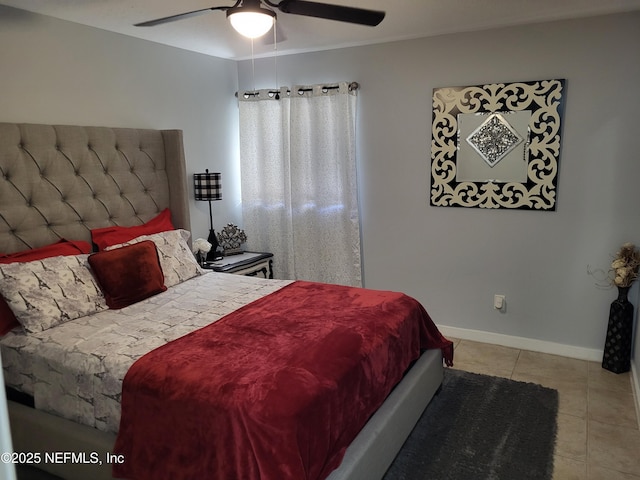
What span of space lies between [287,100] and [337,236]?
132 cm

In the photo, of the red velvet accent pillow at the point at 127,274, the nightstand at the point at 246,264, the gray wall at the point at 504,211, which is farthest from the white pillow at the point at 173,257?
the gray wall at the point at 504,211


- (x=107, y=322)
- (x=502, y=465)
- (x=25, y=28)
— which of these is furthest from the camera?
(x=25, y=28)

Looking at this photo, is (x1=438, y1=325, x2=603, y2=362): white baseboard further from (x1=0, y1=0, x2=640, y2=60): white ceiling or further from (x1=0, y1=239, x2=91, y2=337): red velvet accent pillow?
(x1=0, y1=239, x2=91, y2=337): red velvet accent pillow

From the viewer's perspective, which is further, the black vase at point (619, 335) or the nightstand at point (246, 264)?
the nightstand at point (246, 264)

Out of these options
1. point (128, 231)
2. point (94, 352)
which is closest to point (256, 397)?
point (94, 352)

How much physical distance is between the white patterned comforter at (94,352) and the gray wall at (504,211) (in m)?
1.78

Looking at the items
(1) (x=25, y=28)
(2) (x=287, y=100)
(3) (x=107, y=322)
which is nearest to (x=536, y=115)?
(2) (x=287, y=100)

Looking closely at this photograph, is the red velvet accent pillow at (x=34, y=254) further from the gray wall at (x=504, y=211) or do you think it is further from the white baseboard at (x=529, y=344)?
the white baseboard at (x=529, y=344)

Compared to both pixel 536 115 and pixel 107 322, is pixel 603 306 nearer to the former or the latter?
pixel 536 115

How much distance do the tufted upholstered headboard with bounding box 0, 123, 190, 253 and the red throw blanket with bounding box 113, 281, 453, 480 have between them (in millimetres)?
1342

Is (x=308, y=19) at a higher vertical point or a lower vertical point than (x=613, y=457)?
higher

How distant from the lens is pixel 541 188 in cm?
345

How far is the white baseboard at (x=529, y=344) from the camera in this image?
11.4ft

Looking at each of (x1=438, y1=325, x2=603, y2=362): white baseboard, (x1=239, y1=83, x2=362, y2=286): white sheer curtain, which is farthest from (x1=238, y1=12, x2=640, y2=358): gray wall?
(x1=239, y1=83, x2=362, y2=286): white sheer curtain
